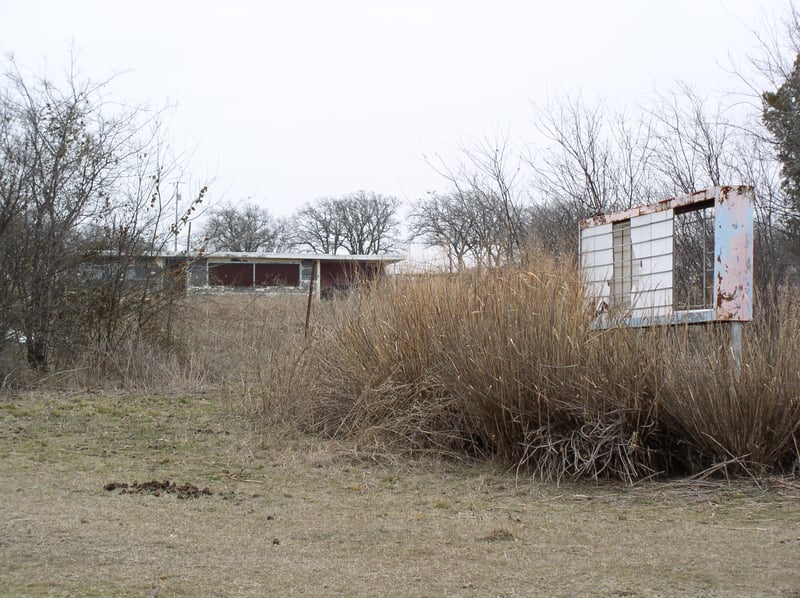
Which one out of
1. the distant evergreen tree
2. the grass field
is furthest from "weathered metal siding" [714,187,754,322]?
the distant evergreen tree

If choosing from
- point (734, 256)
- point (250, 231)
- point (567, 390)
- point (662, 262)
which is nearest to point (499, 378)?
point (567, 390)

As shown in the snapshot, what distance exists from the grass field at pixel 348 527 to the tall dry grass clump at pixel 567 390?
293 mm

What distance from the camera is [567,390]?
247 inches

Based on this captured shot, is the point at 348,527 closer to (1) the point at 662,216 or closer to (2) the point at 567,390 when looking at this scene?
(2) the point at 567,390

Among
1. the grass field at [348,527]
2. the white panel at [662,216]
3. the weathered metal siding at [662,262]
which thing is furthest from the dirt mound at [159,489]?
the white panel at [662,216]

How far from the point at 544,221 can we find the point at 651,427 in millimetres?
6777

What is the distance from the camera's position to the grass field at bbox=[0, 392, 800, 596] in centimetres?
371

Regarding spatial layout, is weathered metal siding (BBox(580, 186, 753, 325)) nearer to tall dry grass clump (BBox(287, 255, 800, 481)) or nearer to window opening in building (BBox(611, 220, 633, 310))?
window opening in building (BBox(611, 220, 633, 310))

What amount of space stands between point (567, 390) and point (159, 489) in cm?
293

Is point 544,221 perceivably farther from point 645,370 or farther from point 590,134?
point 645,370

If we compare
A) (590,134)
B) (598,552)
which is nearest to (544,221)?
(590,134)

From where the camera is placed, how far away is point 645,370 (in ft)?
20.1

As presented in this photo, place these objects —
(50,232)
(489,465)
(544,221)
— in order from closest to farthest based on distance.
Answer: (489,465) → (50,232) → (544,221)

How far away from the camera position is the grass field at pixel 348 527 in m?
3.71
